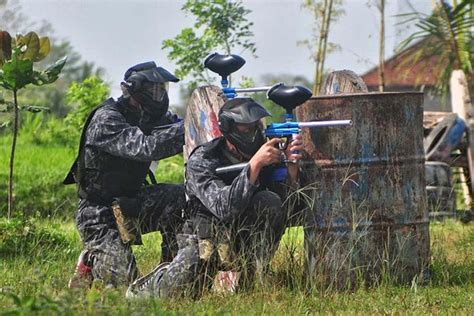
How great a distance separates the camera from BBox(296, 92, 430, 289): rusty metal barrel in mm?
7438

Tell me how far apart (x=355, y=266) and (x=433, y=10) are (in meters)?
8.79

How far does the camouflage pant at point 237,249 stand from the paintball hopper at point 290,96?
551mm

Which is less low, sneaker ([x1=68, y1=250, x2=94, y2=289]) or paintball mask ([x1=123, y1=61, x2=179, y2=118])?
→ paintball mask ([x1=123, y1=61, x2=179, y2=118])

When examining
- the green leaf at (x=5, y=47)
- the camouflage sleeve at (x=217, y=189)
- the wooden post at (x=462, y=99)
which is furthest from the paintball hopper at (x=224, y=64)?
the wooden post at (x=462, y=99)

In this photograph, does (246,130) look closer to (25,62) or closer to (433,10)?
(25,62)

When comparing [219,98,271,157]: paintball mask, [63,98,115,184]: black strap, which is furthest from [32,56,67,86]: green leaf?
[219,98,271,157]: paintball mask

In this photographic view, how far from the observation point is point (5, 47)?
9.71m

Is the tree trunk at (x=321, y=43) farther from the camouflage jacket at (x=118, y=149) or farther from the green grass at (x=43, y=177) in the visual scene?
the camouflage jacket at (x=118, y=149)

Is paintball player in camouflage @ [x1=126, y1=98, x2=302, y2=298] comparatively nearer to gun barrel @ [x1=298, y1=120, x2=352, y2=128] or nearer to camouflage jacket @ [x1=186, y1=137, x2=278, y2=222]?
camouflage jacket @ [x1=186, y1=137, x2=278, y2=222]

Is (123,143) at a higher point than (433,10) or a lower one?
lower

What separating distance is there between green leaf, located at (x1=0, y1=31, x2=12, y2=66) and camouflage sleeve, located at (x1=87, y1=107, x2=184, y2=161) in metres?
2.06

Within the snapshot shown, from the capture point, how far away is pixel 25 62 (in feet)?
31.1

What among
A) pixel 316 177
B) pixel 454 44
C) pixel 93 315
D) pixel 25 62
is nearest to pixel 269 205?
pixel 316 177

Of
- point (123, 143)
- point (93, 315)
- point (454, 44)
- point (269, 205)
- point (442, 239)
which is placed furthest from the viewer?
point (454, 44)
